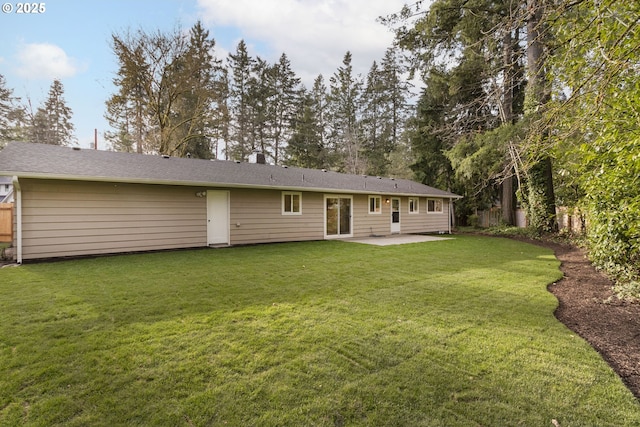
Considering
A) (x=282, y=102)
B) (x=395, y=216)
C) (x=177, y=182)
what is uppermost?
(x=282, y=102)

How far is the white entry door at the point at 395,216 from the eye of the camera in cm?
1425

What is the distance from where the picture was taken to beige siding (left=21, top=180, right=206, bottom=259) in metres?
7.18

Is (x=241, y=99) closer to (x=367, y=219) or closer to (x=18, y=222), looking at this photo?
(x=367, y=219)

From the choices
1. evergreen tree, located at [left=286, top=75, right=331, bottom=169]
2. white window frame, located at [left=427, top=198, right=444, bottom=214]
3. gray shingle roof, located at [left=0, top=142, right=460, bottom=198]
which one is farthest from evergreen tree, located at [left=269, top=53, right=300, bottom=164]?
white window frame, located at [left=427, top=198, right=444, bottom=214]

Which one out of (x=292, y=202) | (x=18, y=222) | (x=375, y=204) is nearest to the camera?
(x=18, y=222)

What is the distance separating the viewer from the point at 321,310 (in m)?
3.84

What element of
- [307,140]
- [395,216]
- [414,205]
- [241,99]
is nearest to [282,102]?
[241,99]

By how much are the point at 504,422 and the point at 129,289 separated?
490 centimetres

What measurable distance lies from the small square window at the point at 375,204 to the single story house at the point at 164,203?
0.14 ft

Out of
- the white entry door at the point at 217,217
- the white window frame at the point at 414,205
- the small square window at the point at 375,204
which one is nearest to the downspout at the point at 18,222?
the white entry door at the point at 217,217

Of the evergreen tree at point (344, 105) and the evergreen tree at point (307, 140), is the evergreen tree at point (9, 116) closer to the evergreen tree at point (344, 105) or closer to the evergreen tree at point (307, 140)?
the evergreen tree at point (307, 140)

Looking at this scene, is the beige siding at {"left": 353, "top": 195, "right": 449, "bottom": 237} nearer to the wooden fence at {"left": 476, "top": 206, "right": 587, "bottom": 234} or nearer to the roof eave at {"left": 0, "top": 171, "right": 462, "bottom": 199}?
the roof eave at {"left": 0, "top": 171, "right": 462, "bottom": 199}

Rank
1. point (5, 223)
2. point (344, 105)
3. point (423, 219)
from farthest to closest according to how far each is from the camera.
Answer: point (344, 105) < point (423, 219) < point (5, 223)

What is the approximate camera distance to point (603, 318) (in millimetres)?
3820
